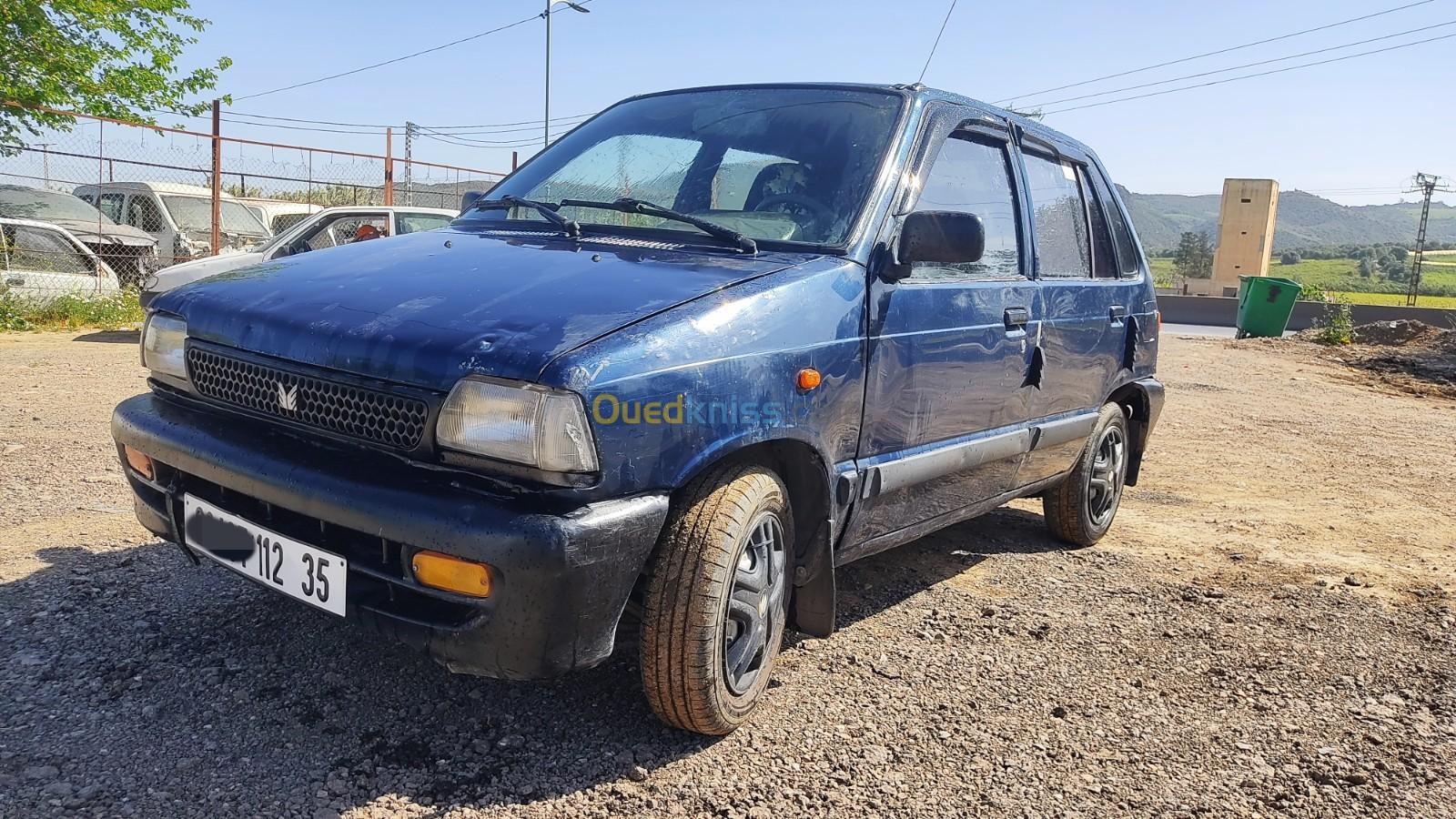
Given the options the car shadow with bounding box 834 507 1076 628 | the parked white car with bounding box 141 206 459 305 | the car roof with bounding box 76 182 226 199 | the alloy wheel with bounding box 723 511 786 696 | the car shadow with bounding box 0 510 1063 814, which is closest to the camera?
the car shadow with bounding box 0 510 1063 814

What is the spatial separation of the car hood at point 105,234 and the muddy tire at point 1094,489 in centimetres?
1242

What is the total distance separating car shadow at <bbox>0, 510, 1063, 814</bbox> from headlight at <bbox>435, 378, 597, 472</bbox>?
2.25 ft

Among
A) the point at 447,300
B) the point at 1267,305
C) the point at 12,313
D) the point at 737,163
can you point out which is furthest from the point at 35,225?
the point at 1267,305

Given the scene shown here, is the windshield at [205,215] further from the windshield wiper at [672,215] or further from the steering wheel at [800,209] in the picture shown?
the steering wheel at [800,209]

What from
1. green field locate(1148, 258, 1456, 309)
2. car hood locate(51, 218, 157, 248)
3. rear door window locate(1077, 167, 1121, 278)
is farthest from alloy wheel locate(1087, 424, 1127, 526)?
green field locate(1148, 258, 1456, 309)

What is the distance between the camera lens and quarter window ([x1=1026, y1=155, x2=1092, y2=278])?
378 cm

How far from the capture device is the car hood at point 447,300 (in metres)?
2.11

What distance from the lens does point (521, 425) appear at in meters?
2.00

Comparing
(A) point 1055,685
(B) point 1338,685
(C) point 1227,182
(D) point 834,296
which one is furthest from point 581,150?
(C) point 1227,182

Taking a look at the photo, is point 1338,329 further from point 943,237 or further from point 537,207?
point 537,207

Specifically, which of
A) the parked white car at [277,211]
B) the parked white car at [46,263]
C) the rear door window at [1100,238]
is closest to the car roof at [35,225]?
the parked white car at [46,263]

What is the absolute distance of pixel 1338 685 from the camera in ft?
10.3

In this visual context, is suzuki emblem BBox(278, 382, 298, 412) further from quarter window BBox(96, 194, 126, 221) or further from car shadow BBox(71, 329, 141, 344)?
quarter window BBox(96, 194, 126, 221)

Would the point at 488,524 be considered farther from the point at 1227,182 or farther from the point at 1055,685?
the point at 1227,182
